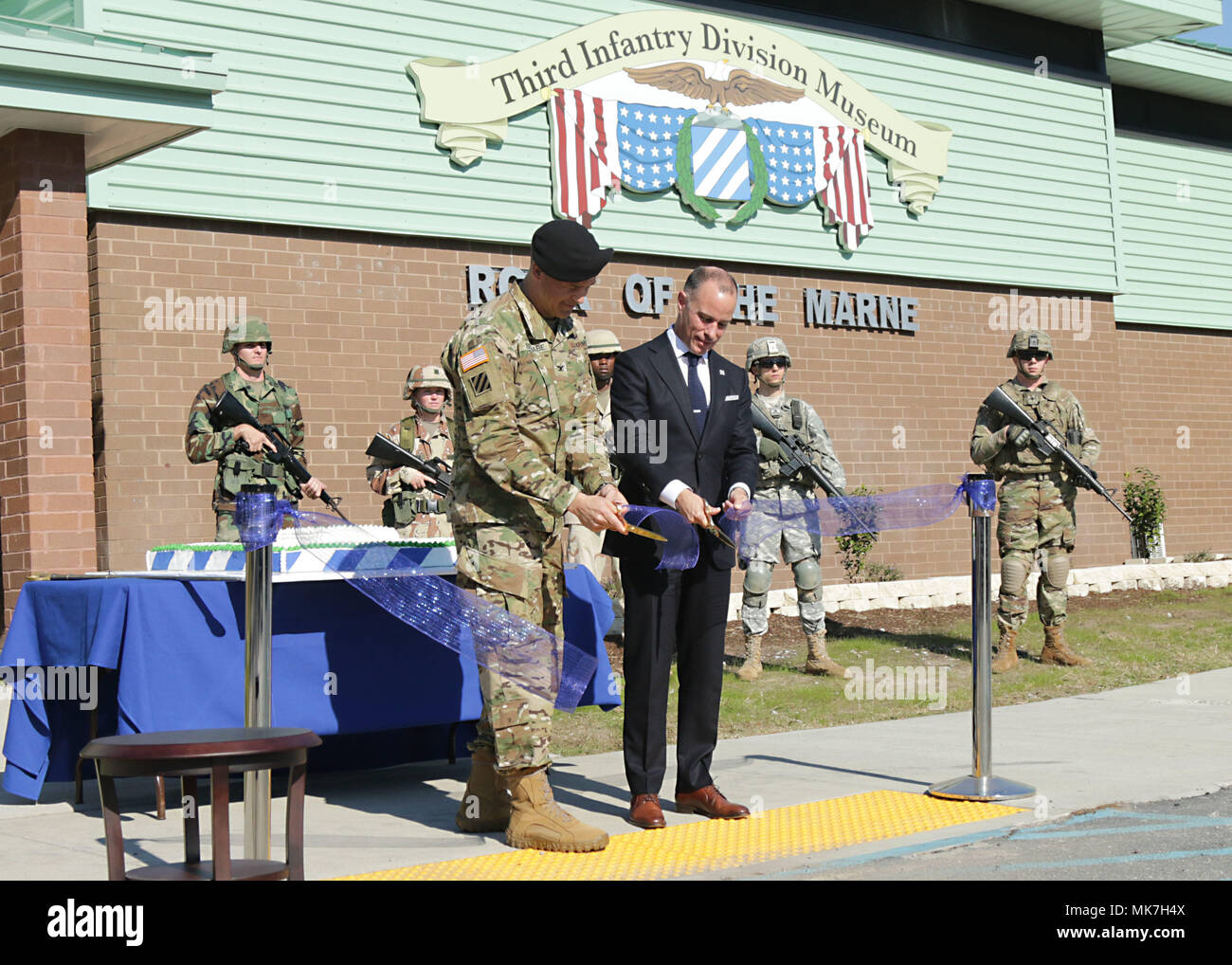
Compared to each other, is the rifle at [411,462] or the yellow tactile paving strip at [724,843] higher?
the rifle at [411,462]

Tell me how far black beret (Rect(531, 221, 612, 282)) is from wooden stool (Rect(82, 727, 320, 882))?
2276mm

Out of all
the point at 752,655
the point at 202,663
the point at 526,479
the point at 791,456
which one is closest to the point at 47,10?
the point at 791,456

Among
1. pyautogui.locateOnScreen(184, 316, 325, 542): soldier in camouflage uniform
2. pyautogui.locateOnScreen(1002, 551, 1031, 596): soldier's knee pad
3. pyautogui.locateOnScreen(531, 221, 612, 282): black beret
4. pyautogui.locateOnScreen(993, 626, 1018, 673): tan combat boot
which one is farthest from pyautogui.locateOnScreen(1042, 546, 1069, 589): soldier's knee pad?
pyautogui.locateOnScreen(531, 221, 612, 282): black beret

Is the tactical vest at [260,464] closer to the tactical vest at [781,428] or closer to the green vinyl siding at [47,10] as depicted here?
the tactical vest at [781,428]

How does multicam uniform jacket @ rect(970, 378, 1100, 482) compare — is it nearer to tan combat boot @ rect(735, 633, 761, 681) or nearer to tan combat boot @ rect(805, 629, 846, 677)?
tan combat boot @ rect(805, 629, 846, 677)

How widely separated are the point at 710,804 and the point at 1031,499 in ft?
19.5

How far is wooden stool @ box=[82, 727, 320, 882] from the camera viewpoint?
3.55 meters

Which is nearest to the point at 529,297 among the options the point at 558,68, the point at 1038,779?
the point at 1038,779

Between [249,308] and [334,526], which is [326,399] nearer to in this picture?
[249,308]

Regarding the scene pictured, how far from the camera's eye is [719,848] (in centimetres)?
543

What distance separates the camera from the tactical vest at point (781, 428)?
33.9 feet

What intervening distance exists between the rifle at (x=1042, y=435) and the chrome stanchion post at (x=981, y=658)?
4.48 m

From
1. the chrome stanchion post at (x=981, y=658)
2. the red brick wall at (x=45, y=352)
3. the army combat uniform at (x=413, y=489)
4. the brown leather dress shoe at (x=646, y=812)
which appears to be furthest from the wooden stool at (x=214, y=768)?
the red brick wall at (x=45, y=352)
